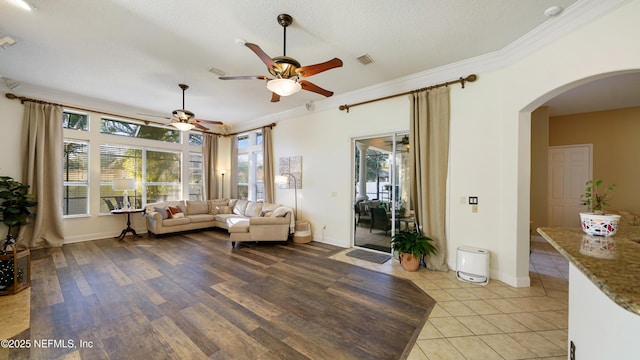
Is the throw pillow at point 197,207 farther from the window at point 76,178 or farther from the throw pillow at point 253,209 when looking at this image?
the window at point 76,178

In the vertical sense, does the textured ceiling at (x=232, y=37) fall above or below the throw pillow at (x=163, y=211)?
above

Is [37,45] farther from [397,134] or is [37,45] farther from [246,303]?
[397,134]

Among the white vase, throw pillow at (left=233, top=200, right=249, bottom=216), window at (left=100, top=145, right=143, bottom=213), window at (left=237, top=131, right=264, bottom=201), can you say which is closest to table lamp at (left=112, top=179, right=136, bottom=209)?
window at (left=100, top=145, right=143, bottom=213)

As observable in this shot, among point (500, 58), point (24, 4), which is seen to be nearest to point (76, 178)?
point (24, 4)

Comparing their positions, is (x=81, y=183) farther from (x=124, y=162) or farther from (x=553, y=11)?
(x=553, y=11)

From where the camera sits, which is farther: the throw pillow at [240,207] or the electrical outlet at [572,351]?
the throw pillow at [240,207]

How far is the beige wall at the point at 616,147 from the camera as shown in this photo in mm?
4926

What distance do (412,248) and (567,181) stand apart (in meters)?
4.98

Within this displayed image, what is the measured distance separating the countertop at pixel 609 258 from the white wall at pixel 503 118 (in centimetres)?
151

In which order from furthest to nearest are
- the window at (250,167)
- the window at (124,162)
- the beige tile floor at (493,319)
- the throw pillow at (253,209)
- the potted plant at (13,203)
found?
the window at (250,167), the throw pillow at (253,209), the window at (124,162), the potted plant at (13,203), the beige tile floor at (493,319)

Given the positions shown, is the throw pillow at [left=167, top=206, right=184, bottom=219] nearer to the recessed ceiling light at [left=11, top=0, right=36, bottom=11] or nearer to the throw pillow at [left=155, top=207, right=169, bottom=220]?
the throw pillow at [left=155, top=207, right=169, bottom=220]

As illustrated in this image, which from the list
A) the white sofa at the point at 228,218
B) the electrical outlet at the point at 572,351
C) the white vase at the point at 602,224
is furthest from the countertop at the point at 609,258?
the white sofa at the point at 228,218

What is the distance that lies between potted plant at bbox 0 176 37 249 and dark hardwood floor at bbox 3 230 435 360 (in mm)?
775

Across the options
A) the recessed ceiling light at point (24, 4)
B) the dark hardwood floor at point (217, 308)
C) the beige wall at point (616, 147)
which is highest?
the recessed ceiling light at point (24, 4)
